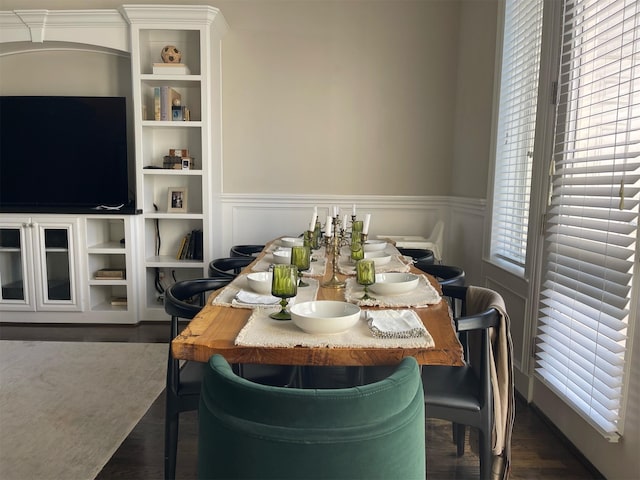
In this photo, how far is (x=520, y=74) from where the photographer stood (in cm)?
278

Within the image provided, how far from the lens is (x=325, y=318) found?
1.32 meters

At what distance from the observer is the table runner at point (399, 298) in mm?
1667

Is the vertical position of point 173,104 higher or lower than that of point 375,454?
higher

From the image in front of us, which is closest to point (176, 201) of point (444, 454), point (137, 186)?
point (137, 186)

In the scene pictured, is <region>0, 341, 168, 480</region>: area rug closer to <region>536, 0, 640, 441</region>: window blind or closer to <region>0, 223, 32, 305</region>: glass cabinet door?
<region>0, 223, 32, 305</region>: glass cabinet door

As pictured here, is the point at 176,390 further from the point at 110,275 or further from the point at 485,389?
the point at 110,275

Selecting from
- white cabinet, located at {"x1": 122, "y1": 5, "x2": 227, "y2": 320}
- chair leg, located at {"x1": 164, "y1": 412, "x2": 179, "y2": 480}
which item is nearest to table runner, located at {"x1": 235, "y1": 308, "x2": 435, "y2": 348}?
chair leg, located at {"x1": 164, "y1": 412, "x2": 179, "y2": 480}

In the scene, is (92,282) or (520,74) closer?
(520,74)

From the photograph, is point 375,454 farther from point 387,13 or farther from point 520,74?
point 387,13

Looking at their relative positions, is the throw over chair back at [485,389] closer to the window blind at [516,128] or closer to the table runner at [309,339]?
the table runner at [309,339]

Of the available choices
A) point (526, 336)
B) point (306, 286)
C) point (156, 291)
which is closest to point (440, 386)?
point (306, 286)

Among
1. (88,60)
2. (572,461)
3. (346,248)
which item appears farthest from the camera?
(88,60)

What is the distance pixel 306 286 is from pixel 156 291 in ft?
8.68

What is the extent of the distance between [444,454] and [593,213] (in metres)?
1.23
